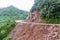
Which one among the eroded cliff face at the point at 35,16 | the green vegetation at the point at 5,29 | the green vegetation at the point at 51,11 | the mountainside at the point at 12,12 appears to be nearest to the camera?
the green vegetation at the point at 51,11

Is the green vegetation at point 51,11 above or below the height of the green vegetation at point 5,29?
above

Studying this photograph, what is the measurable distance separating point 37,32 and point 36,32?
4.5 inches

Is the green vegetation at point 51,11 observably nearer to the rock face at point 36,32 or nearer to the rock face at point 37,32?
the rock face at point 37,32

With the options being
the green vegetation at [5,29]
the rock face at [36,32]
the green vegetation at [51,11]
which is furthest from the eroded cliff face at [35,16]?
the green vegetation at [5,29]

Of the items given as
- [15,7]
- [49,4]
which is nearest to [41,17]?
[49,4]

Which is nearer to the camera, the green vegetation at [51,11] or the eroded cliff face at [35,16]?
the green vegetation at [51,11]

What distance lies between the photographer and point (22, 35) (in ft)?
51.7

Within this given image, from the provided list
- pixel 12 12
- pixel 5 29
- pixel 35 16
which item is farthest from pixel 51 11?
pixel 12 12

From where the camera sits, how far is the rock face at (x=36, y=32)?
13762 mm

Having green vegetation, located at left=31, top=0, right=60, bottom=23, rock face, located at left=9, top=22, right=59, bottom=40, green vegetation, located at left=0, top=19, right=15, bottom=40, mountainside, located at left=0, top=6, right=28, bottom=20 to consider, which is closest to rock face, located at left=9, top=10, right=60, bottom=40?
rock face, located at left=9, top=22, right=59, bottom=40

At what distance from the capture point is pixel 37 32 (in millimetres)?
14742

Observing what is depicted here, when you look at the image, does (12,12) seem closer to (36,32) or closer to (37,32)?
(36,32)

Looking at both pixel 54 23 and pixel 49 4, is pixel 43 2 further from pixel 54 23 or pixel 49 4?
pixel 54 23

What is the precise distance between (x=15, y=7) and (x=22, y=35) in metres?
13.7
